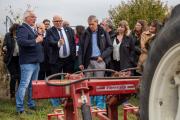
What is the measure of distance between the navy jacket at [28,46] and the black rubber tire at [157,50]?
5.50 meters

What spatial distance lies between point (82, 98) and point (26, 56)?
16.0 ft

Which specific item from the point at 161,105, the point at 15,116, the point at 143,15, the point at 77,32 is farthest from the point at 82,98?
the point at 143,15

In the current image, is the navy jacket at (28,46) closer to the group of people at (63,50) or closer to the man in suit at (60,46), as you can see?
the group of people at (63,50)

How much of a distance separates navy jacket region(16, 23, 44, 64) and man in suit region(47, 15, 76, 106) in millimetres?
682

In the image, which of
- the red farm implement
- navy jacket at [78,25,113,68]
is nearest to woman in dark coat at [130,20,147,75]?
navy jacket at [78,25,113,68]

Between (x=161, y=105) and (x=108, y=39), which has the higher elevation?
(x=108, y=39)

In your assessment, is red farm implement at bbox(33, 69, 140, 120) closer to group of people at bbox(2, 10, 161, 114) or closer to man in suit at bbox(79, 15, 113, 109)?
group of people at bbox(2, 10, 161, 114)

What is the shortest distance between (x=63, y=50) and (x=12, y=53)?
126 centimetres

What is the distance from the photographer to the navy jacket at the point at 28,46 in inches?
330

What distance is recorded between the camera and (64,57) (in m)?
9.36

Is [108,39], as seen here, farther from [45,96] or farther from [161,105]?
[161,105]

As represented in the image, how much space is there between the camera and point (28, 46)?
848 cm

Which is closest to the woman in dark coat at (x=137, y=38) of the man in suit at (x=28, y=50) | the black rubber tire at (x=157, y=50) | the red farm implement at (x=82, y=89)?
the man in suit at (x=28, y=50)

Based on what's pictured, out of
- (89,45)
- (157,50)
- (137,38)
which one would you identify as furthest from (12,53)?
(157,50)
